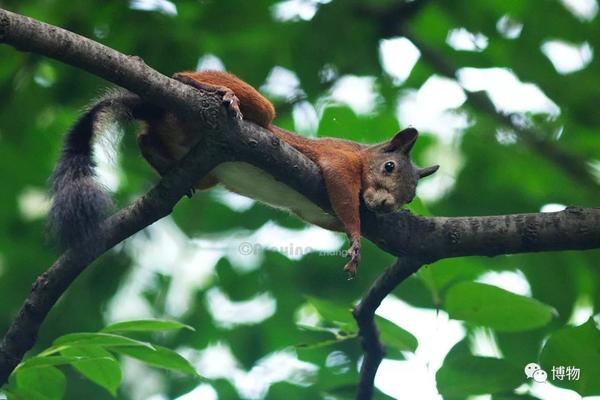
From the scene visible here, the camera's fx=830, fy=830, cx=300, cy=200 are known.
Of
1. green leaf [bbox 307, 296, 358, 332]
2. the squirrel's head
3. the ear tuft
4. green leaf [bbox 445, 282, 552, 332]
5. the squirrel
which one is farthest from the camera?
the ear tuft

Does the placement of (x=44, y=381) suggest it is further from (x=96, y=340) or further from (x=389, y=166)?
(x=389, y=166)

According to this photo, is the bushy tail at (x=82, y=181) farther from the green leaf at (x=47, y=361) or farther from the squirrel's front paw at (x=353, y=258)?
the squirrel's front paw at (x=353, y=258)

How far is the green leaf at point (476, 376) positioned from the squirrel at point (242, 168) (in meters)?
0.77

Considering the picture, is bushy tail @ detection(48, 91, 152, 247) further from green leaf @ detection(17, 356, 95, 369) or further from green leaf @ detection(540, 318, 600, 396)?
green leaf @ detection(540, 318, 600, 396)

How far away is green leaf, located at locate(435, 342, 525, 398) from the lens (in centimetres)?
296

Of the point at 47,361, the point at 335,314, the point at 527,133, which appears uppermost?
the point at 527,133

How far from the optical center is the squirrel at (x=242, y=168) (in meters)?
3.63

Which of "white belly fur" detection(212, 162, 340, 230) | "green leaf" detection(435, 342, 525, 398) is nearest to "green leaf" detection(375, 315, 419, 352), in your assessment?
"green leaf" detection(435, 342, 525, 398)

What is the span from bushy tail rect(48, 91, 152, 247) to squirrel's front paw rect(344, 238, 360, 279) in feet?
3.60

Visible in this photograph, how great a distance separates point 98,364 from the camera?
2973 millimetres

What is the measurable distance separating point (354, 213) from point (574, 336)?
157 centimetres

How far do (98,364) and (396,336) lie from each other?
1144mm

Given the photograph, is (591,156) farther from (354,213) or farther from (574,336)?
(574,336)

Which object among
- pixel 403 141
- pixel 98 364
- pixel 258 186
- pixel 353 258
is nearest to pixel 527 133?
pixel 403 141
